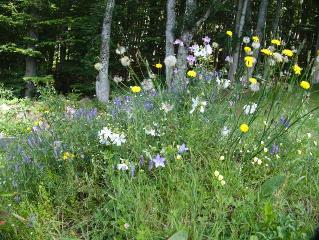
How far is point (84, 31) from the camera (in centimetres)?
1658

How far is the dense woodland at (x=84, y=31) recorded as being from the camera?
48.9 ft

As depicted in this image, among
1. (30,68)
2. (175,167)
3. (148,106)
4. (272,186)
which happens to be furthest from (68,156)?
(30,68)

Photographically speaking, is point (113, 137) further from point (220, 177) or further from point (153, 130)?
point (220, 177)

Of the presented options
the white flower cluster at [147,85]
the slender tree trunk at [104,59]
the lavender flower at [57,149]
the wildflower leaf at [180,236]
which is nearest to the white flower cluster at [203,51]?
the white flower cluster at [147,85]

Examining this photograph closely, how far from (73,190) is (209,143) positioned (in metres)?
1.05

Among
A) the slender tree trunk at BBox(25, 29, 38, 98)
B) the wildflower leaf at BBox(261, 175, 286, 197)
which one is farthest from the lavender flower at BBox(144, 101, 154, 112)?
the slender tree trunk at BBox(25, 29, 38, 98)

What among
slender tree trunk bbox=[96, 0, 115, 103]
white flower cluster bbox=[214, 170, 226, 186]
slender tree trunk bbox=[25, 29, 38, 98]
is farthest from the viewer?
slender tree trunk bbox=[25, 29, 38, 98]

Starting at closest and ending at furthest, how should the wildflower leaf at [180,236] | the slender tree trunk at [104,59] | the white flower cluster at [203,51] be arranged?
the wildflower leaf at [180,236], the white flower cluster at [203,51], the slender tree trunk at [104,59]

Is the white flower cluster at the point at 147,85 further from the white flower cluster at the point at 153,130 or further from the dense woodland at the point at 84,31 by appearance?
the dense woodland at the point at 84,31

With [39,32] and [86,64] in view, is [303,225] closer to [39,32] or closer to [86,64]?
[86,64]

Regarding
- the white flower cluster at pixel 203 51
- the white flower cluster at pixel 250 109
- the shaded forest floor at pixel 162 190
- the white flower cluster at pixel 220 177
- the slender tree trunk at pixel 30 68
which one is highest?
the white flower cluster at pixel 203 51

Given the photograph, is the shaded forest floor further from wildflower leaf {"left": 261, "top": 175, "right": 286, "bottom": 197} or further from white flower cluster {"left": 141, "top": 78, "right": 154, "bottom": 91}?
white flower cluster {"left": 141, "top": 78, "right": 154, "bottom": 91}

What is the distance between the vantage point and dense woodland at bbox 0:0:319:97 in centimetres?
1491

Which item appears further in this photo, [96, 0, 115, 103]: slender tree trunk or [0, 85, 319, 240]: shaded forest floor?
[96, 0, 115, 103]: slender tree trunk
